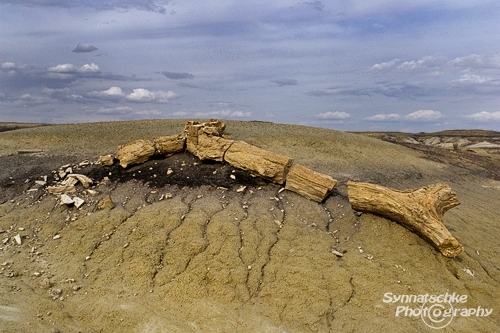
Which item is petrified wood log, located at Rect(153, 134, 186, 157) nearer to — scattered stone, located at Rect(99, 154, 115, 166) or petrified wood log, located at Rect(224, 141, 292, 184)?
scattered stone, located at Rect(99, 154, 115, 166)

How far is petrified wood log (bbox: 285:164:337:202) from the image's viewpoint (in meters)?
11.7

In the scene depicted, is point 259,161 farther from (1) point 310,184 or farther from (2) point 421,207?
(2) point 421,207

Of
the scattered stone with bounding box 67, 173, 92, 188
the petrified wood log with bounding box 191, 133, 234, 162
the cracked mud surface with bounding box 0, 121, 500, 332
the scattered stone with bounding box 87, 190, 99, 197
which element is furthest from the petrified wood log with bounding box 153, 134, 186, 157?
the scattered stone with bounding box 87, 190, 99, 197

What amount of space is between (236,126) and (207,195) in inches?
354

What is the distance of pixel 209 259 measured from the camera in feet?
32.1

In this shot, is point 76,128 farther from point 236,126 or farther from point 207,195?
point 207,195

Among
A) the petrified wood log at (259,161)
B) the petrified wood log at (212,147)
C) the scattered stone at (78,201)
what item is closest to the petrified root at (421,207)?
the petrified wood log at (259,161)

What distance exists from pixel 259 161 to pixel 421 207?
4.72 metres

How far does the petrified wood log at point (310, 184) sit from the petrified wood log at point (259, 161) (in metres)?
0.31

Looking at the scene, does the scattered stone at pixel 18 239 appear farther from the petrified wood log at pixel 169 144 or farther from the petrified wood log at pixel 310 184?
the petrified wood log at pixel 310 184

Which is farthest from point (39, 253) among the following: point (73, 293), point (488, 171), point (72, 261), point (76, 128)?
point (488, 171)

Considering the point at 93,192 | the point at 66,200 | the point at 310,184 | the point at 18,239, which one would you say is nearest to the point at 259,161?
Answer: the point at 310,184

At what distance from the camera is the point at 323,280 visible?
30.3 ft

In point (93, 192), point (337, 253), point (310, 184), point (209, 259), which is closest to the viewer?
point (209, 259)
